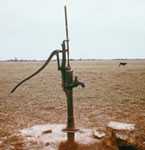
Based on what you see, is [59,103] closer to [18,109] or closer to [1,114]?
[18,109]

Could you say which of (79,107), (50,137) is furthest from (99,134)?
(79,107)

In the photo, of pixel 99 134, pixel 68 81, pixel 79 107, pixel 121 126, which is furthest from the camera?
pixel 79 107

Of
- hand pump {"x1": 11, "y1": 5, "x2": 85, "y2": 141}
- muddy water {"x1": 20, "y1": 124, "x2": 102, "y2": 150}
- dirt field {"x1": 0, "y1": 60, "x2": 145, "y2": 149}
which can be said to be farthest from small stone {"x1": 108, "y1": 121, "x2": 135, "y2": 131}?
hand pump {"x1": 11, "y1": 5, "x2": 85, "y2": 141}

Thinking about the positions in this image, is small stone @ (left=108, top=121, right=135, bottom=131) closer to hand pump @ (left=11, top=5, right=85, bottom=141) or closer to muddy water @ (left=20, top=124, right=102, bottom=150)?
muddy water @ (left=20, top=124, right=102, bottom=150)

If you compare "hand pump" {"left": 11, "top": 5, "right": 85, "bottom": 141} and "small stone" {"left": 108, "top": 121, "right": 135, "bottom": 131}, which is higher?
"hand pump" {"left": 11, "top": 5, "right": 85, "bottom": 141}

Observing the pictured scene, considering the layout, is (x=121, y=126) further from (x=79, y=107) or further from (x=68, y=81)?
(x=79, y=107)

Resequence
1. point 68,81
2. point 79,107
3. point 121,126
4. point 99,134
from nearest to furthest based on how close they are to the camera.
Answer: point 68,81 → point 99,134 → point 121,126 → point 79,107

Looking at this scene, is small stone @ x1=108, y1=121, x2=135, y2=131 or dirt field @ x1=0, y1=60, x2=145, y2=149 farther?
dirt field @ x1=0, y1=60, x2=145, y2=149

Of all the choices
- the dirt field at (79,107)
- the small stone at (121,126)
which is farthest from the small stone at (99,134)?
the dirt field at (79,107)

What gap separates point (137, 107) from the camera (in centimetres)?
1030

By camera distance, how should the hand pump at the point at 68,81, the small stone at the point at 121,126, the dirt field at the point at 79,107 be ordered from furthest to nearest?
the dirt field at the point at 79,107 → the small stone at the point at 121,126 → the hand pump at the point at 68,81

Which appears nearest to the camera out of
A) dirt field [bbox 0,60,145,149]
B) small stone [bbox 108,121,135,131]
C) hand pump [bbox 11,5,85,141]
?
hand pump [bbox 11,5,85,141]

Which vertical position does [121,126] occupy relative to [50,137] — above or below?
below

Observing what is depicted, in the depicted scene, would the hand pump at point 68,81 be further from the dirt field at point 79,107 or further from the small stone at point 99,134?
the dirt field at point 79,107
